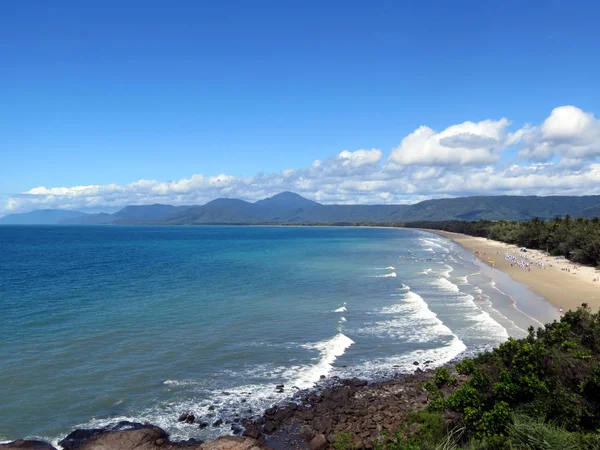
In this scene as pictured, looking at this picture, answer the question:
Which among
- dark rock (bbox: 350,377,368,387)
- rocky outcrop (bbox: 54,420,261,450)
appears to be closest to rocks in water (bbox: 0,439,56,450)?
rocky outcrop (bbox: 54,420,261,450)

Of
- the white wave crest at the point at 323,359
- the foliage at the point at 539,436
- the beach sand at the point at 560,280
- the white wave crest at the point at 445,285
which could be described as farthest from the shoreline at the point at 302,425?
the white wave crest at the point at 445,285

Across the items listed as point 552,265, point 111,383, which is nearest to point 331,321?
point 111,383

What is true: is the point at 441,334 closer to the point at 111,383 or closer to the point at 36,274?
the point at 111,383

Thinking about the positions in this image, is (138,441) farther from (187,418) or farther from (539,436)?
(539,436)

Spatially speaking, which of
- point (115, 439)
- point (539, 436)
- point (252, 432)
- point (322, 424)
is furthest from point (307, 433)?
point (539, 436)

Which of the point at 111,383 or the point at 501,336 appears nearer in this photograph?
the point at 111,383

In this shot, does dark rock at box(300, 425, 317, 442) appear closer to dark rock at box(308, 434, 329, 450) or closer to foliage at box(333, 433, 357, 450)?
dark rock at box(308, 434, 329, 450)
